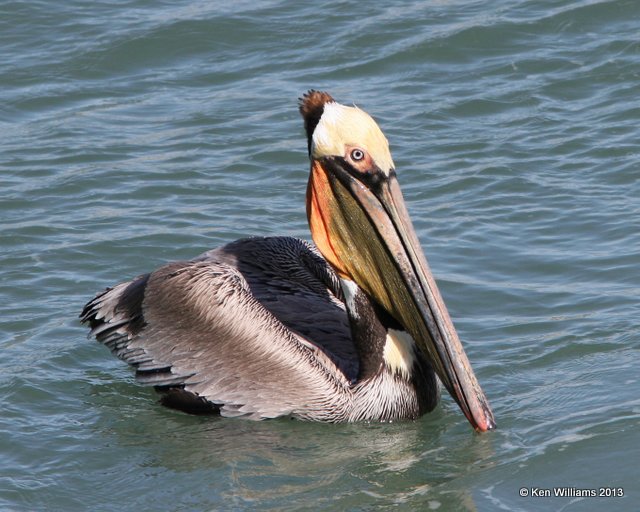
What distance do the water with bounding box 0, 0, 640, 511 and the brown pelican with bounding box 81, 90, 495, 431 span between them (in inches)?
6.6

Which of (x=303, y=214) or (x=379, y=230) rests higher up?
Result: (x=379, y=230)

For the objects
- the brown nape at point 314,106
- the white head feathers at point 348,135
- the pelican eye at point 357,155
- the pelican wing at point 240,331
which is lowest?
the pelican wing at point 240,331

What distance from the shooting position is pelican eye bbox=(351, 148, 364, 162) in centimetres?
684

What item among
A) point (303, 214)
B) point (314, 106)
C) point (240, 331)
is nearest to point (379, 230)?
point (314, 106)

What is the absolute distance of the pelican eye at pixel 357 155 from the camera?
6.84m

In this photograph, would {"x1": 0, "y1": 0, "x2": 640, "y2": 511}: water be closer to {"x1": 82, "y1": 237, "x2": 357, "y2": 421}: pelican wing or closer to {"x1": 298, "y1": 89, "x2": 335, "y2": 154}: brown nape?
{"x1": 82, "y1": 237, "x2": 357, "y2": 421}: pelican wing

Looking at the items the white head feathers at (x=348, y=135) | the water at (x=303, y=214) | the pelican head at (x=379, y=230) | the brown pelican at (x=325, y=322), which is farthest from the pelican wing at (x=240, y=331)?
the white head feathers at (x=348, y=135)

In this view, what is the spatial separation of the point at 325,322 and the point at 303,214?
2115mm

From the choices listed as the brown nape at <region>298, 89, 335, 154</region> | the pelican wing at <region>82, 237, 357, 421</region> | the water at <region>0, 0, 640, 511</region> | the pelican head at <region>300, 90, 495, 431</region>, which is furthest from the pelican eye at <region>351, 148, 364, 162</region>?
the water at <region>0, 0, 640, 511</region>

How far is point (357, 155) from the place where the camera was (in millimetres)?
6852

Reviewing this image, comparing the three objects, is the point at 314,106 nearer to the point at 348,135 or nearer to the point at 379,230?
the point at 348,135

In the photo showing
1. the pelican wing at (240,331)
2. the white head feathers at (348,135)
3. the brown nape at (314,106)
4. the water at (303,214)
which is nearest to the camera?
the water at (303,214)

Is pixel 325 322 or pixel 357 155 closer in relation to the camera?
pixel 357 155

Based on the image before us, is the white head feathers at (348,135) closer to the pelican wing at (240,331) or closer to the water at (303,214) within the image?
the pelican wing at (240,331)
